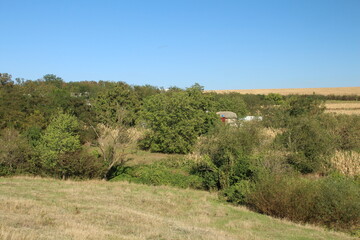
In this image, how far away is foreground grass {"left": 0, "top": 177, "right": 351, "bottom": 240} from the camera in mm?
9859

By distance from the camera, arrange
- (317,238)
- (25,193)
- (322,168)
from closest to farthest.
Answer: (317,238)
(25,193)
(322,168)

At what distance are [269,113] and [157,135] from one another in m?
13.5

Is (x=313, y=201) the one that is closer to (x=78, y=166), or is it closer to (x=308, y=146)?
(x=308, y=146)

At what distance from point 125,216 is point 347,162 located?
2015cm

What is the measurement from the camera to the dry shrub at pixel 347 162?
1016 inches

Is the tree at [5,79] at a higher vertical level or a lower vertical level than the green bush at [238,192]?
higher

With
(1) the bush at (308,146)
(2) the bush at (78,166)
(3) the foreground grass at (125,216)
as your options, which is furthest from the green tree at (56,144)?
(1) the bush at (308,146)

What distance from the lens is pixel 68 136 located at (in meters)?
25.8

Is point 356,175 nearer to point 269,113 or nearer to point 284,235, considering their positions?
point 284,235

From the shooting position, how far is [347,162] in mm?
26500

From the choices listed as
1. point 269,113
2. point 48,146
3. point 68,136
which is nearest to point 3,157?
point 48,146

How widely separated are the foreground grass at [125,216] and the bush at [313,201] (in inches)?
45.9

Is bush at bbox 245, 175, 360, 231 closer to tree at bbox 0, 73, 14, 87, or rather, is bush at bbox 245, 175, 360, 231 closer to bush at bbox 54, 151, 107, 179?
bush at bbox 54, 151, 107, 179

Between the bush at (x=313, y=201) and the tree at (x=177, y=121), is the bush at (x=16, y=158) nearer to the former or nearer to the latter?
the tree at (x=177, y=121)
